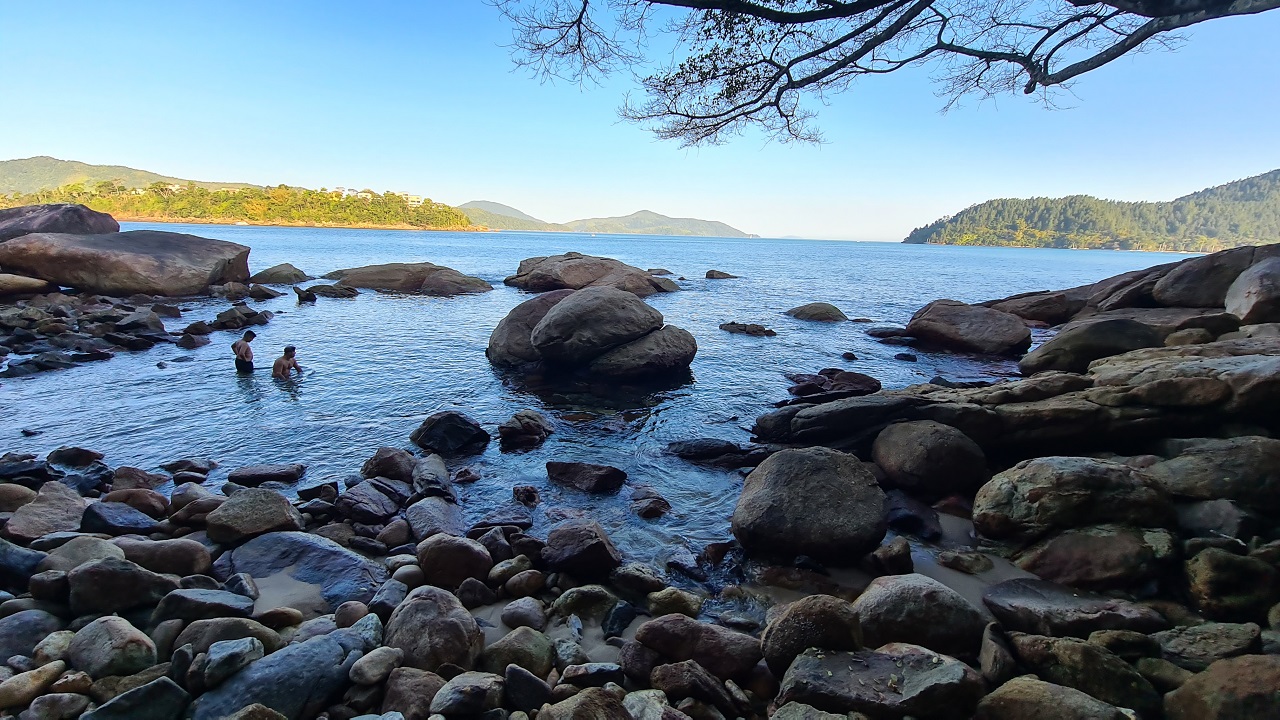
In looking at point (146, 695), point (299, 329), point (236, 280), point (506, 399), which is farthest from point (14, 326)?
point (146, 695)

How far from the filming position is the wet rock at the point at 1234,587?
14.0 ft

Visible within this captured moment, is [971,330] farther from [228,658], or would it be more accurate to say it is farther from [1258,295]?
[228,658]

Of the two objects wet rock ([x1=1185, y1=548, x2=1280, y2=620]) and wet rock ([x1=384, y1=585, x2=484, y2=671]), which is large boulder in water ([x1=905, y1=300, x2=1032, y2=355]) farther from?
wet rock ([x1=384, y1=585, x2=484, y2=671])

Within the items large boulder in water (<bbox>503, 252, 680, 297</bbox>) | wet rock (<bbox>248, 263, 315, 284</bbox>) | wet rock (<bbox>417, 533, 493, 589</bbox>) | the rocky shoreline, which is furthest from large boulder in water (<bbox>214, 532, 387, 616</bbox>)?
wet rock (<bbox>248, 263, 315, 284</bbox>)

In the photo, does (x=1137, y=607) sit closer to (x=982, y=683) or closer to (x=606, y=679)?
(x=982, y=683)

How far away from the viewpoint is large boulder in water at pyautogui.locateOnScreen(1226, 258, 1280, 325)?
1152cm

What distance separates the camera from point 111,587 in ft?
13.8

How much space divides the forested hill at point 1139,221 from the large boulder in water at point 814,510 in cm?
17208

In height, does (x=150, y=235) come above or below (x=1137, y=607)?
above

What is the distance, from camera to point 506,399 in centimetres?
1205

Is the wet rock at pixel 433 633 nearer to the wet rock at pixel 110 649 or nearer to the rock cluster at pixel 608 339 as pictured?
the wet rock at pixel 110 649

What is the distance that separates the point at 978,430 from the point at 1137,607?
3536 mm

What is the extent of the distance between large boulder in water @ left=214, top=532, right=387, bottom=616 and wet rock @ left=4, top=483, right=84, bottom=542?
1781 mm

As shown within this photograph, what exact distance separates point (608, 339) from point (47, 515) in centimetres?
920
